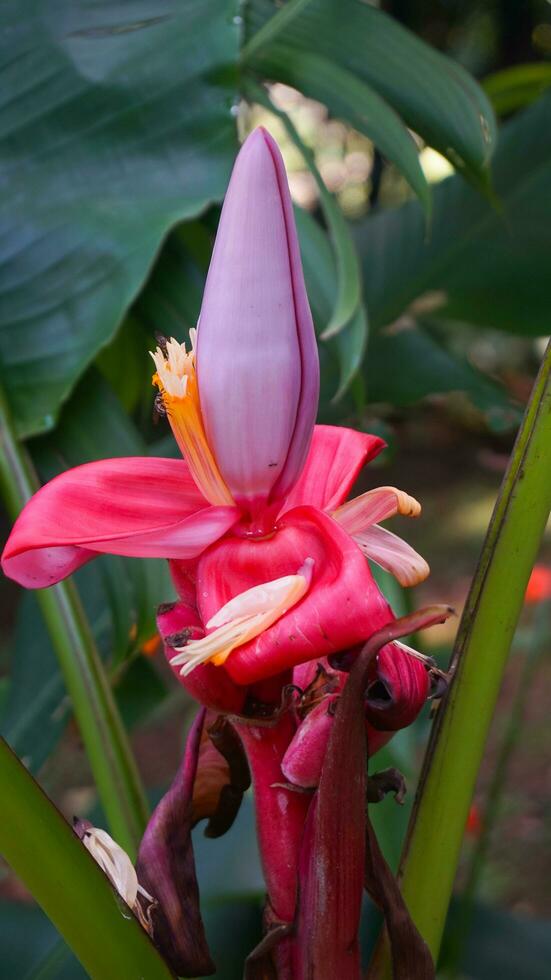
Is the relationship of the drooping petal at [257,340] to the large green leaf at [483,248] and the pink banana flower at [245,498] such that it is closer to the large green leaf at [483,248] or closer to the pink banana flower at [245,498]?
the pink banana flower at [245,498]

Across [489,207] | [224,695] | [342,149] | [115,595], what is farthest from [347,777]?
[342,149]

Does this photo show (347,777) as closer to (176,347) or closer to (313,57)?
(176,347)

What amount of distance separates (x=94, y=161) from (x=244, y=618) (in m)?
0.42

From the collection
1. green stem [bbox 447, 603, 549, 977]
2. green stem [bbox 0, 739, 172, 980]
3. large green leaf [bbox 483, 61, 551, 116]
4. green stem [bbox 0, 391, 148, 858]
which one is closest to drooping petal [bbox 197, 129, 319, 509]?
green stem [bbox 0, 739, 172, 980]

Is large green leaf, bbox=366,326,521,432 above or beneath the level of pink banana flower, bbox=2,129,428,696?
beneath

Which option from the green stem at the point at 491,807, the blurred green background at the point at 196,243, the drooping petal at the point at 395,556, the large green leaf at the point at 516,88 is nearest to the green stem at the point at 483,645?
the drooping petal at the point at 395,556

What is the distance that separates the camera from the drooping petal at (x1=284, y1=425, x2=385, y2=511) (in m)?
0.29

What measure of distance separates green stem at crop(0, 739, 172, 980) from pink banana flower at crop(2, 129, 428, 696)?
0.06 meters

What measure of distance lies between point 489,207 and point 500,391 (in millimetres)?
151

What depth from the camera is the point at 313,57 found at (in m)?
0.53

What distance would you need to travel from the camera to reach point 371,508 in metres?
0.29

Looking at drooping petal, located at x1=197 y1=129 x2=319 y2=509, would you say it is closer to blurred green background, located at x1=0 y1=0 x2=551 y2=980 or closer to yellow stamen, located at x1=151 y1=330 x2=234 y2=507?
yellow stamen, located at x1=151 y1=330 x2=234 y2=507

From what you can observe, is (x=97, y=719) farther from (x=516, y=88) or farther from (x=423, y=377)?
(x=516, y=88)

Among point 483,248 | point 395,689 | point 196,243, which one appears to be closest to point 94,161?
point 196,243
